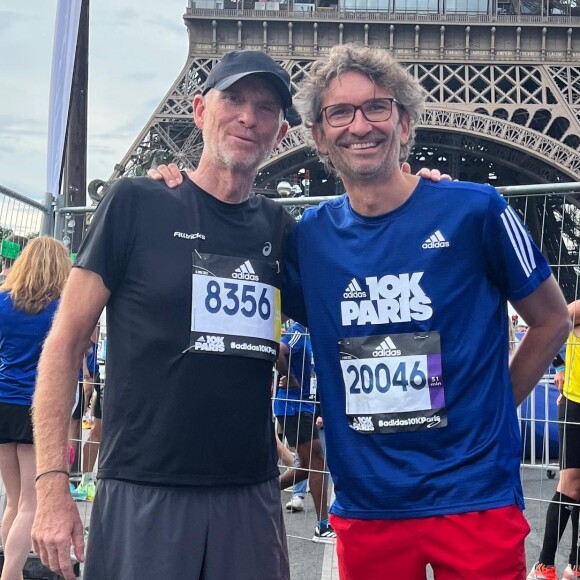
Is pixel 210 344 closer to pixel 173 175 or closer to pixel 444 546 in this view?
pixel 173 175

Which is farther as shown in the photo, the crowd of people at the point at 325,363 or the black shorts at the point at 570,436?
the black shorts at the point at 570,436

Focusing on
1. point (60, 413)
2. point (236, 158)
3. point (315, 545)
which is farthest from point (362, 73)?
point (315, 545)

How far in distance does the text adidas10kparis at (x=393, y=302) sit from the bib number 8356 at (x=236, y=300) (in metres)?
0.31

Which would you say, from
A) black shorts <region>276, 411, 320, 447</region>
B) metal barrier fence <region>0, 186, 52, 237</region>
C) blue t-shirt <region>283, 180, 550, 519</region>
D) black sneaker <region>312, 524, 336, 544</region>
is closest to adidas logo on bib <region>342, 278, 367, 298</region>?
blue t-shirt <region>283, 180, 550, 519</region>

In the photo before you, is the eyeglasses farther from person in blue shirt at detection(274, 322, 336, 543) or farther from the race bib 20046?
person in blue shirt at detection(274, 322, 336, 543)

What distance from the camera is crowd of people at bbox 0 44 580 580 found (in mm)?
2283

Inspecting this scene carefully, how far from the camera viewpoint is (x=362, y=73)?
8.47ft

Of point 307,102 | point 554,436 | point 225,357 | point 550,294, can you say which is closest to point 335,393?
point 225,357

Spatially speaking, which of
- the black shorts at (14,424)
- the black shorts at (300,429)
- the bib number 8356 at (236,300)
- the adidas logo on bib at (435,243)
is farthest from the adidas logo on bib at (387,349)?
the black shorts at (300,429)

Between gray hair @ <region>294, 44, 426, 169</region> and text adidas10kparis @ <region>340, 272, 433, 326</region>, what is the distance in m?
0.53

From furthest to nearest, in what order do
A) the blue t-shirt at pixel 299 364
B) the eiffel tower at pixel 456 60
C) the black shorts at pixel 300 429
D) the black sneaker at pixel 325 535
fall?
the eiffel tower at pixel 456 60 → the black shorts at pixel 300 429 → the black sneaker at pixel 325 535 → the blue t-shirt at pixel 299 364

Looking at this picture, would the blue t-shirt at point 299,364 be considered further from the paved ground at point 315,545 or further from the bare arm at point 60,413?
the bare arm at point 60,413

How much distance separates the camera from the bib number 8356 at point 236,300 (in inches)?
95.9

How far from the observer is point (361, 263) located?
2436mm
